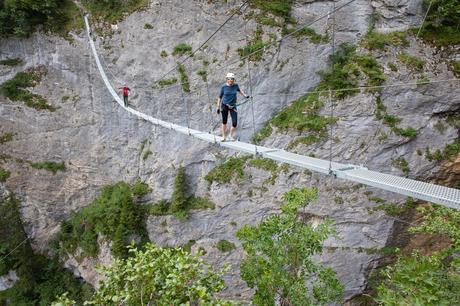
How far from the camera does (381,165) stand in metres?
7.38

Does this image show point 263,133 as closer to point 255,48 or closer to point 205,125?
point 205,125

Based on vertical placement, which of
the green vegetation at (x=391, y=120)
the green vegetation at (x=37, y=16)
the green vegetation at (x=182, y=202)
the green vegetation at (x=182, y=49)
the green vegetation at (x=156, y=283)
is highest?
the green vegetation at (x=37, y=16)

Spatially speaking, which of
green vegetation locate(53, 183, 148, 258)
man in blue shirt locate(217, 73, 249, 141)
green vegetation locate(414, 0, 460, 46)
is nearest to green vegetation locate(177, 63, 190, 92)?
green vegetation locate(53, 183, 148, 258)

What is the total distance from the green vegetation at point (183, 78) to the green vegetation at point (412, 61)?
602cm

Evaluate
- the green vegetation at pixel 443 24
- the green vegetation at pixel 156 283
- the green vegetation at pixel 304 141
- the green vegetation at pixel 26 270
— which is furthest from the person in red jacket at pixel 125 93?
the green vegetation at pixel 443 24

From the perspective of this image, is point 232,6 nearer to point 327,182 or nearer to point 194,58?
point 194,58

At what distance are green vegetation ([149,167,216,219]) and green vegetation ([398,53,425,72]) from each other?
611 cm

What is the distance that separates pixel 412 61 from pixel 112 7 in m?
10.2

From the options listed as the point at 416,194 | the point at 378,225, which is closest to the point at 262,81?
the point at 378,225

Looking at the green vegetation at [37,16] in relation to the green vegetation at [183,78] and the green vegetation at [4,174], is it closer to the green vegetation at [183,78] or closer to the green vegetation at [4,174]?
the green vegetation at [183,78]

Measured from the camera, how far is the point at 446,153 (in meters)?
6.93

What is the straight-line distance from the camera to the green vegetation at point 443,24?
295 inches

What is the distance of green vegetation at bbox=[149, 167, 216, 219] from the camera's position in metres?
9.36

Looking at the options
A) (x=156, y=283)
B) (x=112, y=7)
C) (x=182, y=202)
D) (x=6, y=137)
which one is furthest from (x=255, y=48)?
(x=6, y=137)
